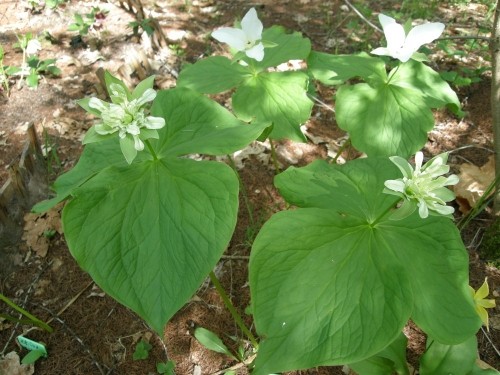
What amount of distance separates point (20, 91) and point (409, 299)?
4093mm

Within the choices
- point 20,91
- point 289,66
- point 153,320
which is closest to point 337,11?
point 289,66

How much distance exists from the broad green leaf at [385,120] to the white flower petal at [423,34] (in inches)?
Result: 12.9

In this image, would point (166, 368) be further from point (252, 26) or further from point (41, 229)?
point (252, 26)

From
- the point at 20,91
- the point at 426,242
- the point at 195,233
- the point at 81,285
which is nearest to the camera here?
the point at 195,233

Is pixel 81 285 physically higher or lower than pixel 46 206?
lower

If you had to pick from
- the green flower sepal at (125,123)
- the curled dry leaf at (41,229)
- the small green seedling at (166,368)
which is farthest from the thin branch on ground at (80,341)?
the green flower sepal at (125,123)

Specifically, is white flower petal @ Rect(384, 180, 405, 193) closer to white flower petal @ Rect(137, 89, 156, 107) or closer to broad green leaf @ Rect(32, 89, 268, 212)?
broad green leaf @ Rect(32, 89, 268, 212)

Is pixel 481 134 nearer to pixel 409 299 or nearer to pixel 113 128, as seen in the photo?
pixel 409 299

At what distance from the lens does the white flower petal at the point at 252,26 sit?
1.96 meters

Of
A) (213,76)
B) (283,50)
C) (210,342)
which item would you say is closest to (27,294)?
(210,342)

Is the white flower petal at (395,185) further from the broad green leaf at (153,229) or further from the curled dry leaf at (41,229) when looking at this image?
the curled dry leaf at (41,229)

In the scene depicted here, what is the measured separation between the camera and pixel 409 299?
53.1 inches

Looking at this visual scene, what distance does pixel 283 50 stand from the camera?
236cm

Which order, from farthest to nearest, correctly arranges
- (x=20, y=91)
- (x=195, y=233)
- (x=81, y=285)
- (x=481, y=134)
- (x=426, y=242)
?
(x=20, y=91)
(x=481, y=134)
(x=81, y=285)
(x=426, y=242)
(x=195, y=233)
